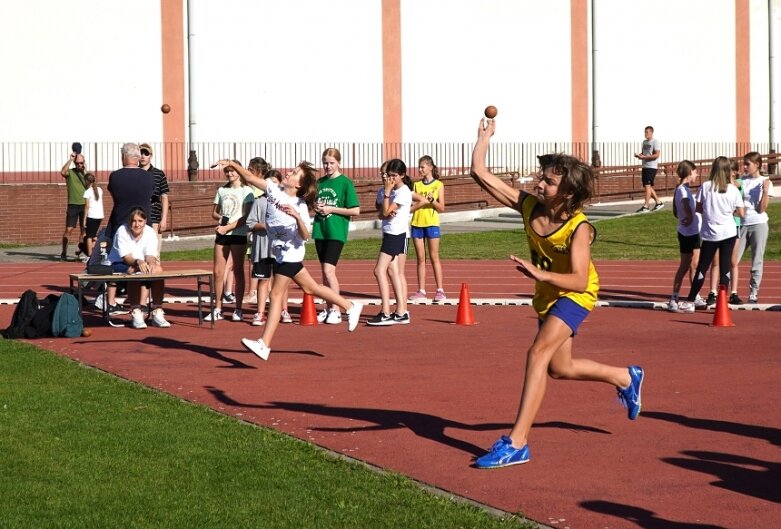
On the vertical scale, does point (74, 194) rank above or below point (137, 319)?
above

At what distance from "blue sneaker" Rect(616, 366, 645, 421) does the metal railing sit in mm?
25013

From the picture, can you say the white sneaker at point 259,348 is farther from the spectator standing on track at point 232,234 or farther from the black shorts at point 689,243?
the black shorts at point 689,243

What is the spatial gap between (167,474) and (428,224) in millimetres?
10639

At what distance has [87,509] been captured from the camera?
656 centimetres

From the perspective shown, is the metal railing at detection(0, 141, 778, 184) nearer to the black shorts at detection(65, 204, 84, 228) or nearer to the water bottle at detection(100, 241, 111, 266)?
the black shorts at detection(65, 204, 84, 228)

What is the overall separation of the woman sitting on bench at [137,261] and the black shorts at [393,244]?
101 inches

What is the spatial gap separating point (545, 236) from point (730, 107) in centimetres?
4358

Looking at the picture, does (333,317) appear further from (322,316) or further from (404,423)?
(404,423)

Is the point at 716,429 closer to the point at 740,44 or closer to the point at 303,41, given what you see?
the point at 303,41

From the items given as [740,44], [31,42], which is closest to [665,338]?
[31,42]

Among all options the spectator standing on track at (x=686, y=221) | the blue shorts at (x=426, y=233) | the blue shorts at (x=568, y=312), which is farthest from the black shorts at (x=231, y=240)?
the blue shorts at (x=568, y=312)

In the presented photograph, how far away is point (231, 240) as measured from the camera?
15523mm

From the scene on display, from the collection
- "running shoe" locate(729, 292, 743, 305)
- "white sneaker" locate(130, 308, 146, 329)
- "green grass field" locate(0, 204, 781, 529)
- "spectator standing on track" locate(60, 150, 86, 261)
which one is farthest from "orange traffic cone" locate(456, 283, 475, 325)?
"spectator standing on track" locate(60, 150, 86, 261)

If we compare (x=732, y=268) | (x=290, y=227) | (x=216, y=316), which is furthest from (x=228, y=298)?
(x=732, y=268)
